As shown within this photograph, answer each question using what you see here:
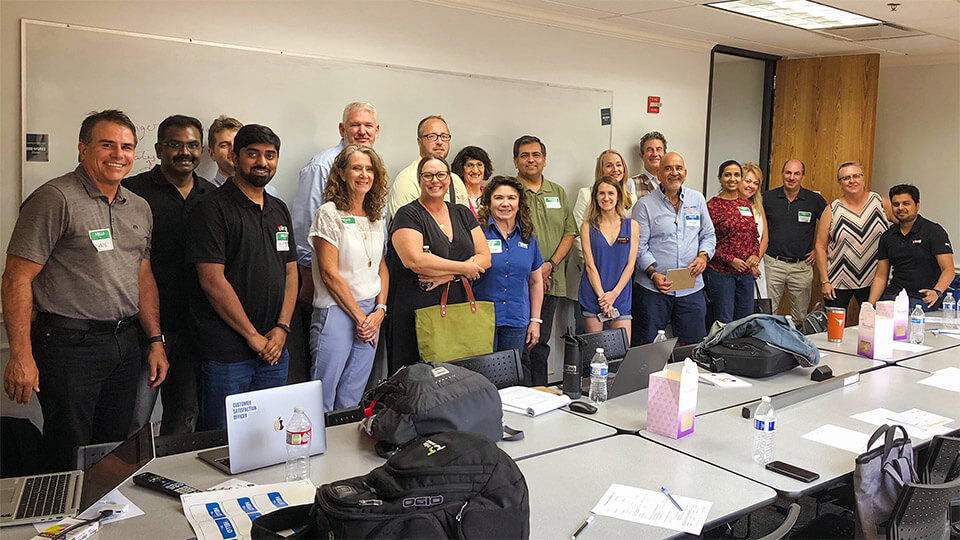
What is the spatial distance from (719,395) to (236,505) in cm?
199

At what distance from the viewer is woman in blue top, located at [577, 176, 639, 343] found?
5.03 m

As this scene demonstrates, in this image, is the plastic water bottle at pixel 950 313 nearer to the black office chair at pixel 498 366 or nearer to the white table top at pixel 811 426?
the white table top at pixel 811 426

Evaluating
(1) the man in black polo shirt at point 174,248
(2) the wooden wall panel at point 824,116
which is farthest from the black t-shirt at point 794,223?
(1) the man in black polo shirt at point 174,248

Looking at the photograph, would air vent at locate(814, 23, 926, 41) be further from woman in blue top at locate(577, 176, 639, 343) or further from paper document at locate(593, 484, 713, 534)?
paper document at locate(593, 484, 713, 534)

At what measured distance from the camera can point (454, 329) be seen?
400cm

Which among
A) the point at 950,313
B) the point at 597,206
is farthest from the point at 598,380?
the point at 950,313

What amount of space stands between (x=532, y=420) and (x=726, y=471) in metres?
0.73

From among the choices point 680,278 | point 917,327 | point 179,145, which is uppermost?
point 179,145

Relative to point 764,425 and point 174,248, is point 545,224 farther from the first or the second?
point 764,425

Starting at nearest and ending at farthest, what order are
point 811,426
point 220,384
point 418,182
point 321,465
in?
point 321,465 < point 811,426 < point 220,384 < point 418,182

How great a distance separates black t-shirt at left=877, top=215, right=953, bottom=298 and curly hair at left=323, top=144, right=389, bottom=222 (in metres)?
4.06

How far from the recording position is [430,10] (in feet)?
16.8

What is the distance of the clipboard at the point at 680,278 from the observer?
204 inches

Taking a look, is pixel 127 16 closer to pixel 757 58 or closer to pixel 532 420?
pixel 532 420
